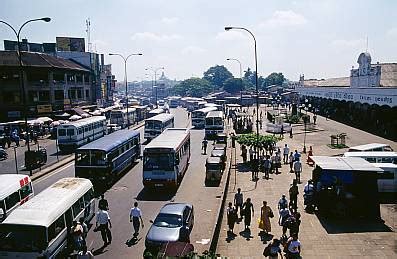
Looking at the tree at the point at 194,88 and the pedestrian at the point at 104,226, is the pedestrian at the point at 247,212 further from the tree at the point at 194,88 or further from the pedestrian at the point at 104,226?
the tree at the point at 194,88

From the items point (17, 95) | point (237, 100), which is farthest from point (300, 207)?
point (237, 100)

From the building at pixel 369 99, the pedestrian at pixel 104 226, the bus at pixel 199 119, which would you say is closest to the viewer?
the pedestrian at pixel 104 226

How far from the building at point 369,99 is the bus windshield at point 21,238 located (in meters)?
32.7

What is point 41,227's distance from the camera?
37.8 feet

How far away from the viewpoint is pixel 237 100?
113000 millimetres

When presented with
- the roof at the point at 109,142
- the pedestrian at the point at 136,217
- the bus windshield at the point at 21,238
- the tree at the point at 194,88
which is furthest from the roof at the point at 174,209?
the tree at the point at 194,88

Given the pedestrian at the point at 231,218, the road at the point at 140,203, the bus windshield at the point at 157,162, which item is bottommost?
the road at the point at 140,203

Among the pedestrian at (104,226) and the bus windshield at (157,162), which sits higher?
the bus windshield at (157,162)

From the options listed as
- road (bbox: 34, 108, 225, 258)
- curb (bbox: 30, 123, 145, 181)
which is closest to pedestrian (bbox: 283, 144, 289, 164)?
road (bbox: 34, 108, 225, 258)

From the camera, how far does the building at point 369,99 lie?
127 feet

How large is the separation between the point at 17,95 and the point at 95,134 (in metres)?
18.1

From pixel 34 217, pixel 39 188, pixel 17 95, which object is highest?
pixel 17 95

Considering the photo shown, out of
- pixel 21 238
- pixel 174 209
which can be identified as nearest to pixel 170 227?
pixel 174 209

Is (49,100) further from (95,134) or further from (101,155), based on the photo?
(101,155)
